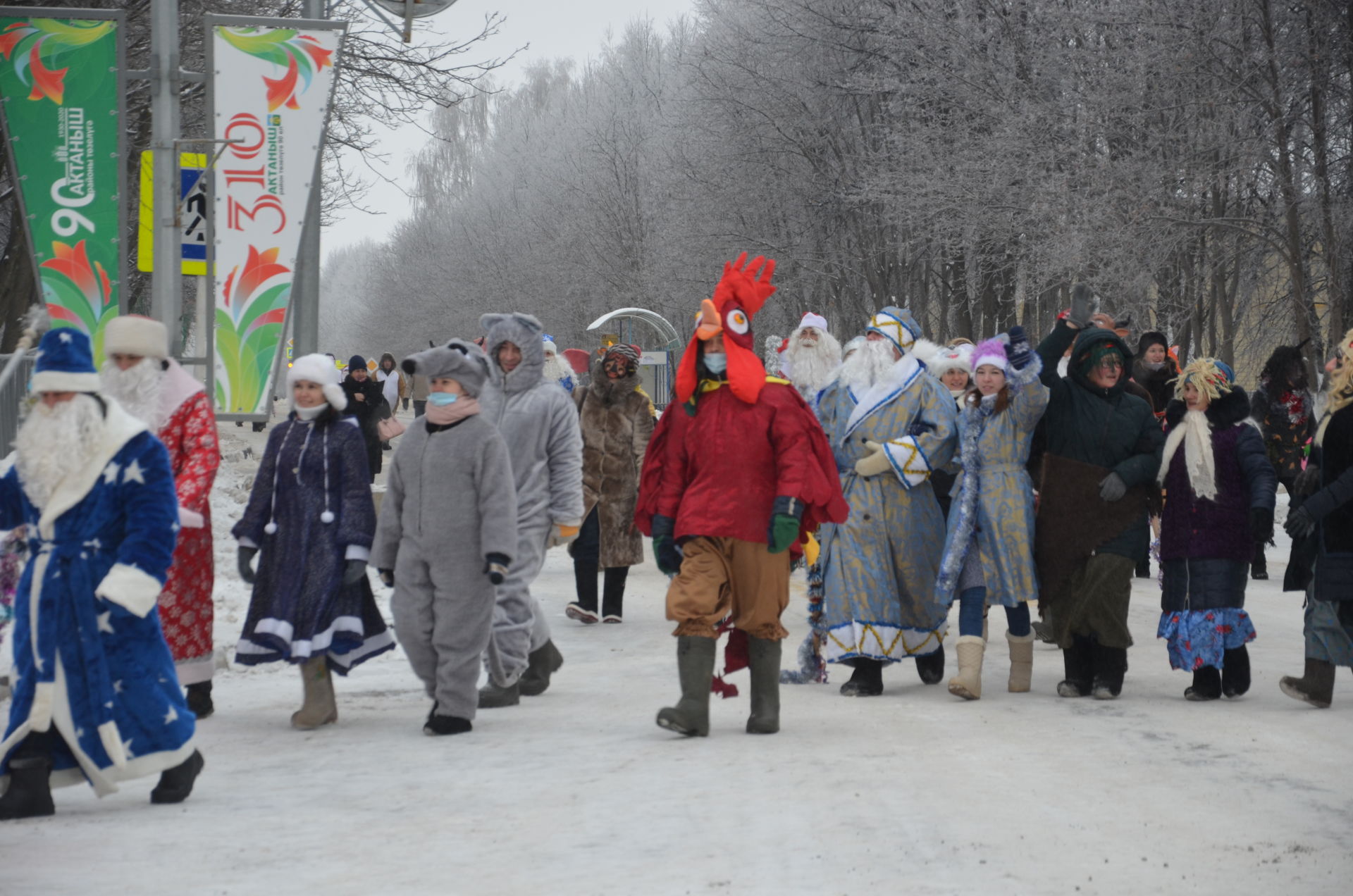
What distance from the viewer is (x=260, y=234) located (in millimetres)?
11398

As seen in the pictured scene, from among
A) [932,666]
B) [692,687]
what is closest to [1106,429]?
[932,666]

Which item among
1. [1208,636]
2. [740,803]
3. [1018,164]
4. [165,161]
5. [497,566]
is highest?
[1018,164]

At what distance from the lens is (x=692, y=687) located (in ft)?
24.3

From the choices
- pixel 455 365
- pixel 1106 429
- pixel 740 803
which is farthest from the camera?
pixel 1106 429

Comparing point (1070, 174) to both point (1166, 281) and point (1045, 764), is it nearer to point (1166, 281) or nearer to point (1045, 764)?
point (1166, 281)

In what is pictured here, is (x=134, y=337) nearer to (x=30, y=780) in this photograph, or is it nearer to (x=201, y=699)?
(x=201, y=699)

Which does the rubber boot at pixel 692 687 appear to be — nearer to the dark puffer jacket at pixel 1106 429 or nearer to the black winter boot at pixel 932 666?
the black winter boot at pixel 932 666

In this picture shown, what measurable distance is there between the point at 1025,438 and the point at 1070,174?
46.5 feet

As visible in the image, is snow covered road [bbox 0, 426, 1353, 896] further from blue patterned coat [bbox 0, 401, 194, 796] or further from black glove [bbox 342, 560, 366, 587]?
black glove [bbox 342, 560, 366, 587]

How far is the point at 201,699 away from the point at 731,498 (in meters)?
2.70

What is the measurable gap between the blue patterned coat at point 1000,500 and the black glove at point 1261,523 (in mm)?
1056

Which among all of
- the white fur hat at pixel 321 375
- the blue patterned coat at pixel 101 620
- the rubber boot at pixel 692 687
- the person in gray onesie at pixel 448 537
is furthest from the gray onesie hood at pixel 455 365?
the blue patterned coat at pixel 101 620

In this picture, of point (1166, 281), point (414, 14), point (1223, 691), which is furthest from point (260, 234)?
point (1166, 281)

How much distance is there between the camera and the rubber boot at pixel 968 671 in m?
8.52
